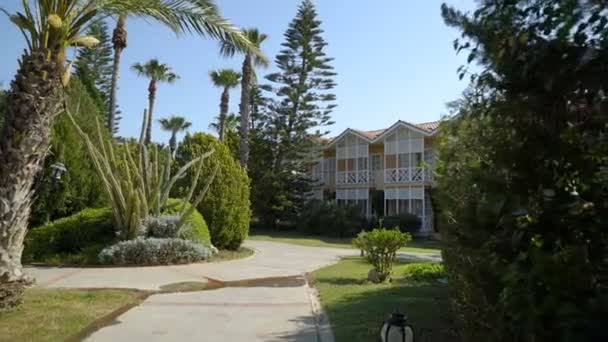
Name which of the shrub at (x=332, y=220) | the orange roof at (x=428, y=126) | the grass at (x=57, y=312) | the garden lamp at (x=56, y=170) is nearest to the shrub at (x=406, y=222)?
the shrub at (x=332, y=220)

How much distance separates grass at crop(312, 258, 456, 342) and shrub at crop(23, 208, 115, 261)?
6.45 meters

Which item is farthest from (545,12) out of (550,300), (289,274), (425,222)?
(425,222)

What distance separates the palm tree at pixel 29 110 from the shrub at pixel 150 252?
6179mm

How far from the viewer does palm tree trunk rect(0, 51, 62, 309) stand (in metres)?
6.39

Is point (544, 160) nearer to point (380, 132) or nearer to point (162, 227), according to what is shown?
point (162, 227)

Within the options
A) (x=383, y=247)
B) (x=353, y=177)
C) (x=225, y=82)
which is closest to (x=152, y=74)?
(x=225, y=82)

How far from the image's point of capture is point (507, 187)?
3.15 meters

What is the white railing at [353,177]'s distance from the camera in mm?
36906

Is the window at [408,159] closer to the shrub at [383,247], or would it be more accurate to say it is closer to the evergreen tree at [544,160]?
the shrub at [383,247]

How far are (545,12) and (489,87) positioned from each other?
1.91 feet

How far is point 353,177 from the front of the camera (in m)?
37.8

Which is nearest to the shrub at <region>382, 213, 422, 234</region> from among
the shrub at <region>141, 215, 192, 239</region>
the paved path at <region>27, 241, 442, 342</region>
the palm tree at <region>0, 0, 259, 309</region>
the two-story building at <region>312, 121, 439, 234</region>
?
the two-story building at <region>312, 121, 439, 234</region>

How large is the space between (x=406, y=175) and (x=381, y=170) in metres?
3.06

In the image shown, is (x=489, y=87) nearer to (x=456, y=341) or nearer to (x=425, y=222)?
(x=456, y=341)
